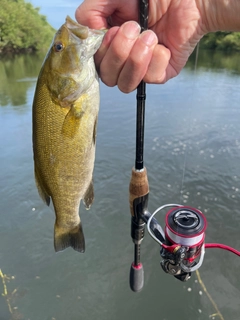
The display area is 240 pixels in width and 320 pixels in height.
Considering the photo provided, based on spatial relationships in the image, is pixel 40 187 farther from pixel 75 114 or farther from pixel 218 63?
pixel 218 63

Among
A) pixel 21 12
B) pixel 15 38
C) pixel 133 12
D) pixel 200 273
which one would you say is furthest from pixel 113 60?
pixel 21 12

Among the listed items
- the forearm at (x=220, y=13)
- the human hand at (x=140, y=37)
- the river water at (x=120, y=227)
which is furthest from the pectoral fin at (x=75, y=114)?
the river water at (x=120, y=227)

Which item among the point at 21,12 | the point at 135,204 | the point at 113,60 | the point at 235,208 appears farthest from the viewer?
the point at 21,12

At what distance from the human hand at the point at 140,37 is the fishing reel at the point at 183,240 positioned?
32.2 inches

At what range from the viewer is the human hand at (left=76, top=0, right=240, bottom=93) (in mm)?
1386

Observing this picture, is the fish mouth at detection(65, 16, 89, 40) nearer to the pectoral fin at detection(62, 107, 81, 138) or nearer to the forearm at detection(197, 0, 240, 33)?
the pectoral fin at detection(62, 107, 81, 138)

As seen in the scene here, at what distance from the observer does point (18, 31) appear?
143 feet

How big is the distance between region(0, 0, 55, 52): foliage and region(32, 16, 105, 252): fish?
39.8 m

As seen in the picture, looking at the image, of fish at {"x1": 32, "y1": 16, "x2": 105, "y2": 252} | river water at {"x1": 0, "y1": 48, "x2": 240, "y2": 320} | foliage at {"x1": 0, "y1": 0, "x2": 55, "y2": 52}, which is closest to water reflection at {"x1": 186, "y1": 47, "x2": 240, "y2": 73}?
river water at {"x1": 0, "y1": 48, "x2": 240, "y2": 320}

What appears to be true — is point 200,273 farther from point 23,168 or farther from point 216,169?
point 23,168

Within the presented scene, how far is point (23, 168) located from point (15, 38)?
4119 cm

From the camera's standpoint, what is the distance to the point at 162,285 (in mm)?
4180

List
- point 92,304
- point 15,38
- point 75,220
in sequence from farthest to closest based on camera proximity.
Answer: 1. point 15,38
2. point 92,304
3. point 75,220

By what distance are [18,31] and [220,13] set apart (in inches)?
1888
